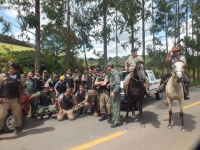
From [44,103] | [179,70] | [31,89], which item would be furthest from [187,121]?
[31,89]

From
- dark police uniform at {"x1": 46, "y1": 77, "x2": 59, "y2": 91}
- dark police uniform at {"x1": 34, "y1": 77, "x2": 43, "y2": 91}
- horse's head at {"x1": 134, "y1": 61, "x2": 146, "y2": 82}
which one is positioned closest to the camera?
horse's head at {"x1": 134, "y1": 61, "x2": 146, "y2": 82}

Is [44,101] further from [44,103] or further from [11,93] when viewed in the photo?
[11,93]

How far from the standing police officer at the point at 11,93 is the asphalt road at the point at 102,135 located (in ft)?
2.03

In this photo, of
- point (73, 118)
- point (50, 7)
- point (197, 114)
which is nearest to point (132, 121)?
point (73, 118)

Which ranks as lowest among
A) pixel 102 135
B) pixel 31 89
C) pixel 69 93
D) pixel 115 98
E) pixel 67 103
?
pixel 102 135

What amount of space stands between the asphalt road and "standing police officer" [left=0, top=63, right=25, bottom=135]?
62 cm

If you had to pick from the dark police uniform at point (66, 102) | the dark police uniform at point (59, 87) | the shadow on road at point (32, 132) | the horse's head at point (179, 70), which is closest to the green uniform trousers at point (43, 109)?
the dark police uniform at point (66, 102)

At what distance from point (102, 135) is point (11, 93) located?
9.73ft

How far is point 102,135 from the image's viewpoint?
20.1ft

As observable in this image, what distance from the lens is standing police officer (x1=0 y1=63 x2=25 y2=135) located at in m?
6.15

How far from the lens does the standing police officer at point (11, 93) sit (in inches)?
242

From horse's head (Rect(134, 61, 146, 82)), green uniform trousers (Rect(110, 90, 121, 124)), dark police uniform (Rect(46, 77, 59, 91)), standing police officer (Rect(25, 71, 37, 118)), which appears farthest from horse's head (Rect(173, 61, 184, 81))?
standing police officer (Rect(25, 71, 37, 118))

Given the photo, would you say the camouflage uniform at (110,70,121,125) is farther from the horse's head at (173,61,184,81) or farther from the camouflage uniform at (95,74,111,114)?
the horse's head at (173,61,184,81)

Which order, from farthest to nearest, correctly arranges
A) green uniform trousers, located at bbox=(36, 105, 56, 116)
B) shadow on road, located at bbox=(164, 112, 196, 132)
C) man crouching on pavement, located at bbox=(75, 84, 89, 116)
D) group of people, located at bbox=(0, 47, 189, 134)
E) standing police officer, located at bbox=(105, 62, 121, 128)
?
man crouching on pavement, located at bbox=(75, 84, 89, 116), green uniform trousers, located at bbox=(36, 105, 56, 116), standing police officer, located at bbox=(105, 62, 121, 128), shadow on road, located at bbox=(164, 112, 196, 132), group of people, located at bbox=(0, 47, 189, 134)
